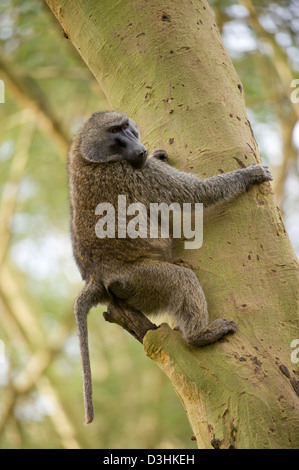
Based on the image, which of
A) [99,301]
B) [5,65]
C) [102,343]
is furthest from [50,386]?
[99,301]

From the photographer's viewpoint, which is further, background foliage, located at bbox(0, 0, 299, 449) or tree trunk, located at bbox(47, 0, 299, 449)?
background foliage, located at bbox(0, 0, 299, 449)

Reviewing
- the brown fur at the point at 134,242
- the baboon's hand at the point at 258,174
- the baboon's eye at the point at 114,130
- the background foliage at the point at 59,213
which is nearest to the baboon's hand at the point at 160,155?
the brown fur at the point at 134,242

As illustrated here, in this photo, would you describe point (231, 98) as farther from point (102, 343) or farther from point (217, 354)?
point (102, 343)

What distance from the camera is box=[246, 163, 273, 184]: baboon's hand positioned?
4211 mm

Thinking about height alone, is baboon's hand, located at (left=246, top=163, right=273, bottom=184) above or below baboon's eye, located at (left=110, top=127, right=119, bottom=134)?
below

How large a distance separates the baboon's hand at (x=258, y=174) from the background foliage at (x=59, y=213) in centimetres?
Answer: 653

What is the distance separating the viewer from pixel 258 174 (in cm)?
423

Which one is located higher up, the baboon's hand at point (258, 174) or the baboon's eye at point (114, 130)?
the baboon's eye at point (114, 130)

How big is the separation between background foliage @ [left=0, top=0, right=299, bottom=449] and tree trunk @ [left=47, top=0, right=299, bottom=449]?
231 inches

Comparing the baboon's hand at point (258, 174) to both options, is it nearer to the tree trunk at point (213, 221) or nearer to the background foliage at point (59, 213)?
the tree trunk at point (213, 221)

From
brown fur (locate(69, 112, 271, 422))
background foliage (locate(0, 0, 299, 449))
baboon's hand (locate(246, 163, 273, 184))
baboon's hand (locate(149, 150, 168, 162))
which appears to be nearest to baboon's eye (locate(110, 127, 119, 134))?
brown fur (locate(69, 112, 271, 422))

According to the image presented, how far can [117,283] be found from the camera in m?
4.38

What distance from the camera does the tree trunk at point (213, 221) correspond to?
3.40 metres

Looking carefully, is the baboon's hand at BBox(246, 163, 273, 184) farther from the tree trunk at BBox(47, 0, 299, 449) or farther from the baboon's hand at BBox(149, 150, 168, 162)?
the baboon's hand at BBox(149, 150, 168, 162)
